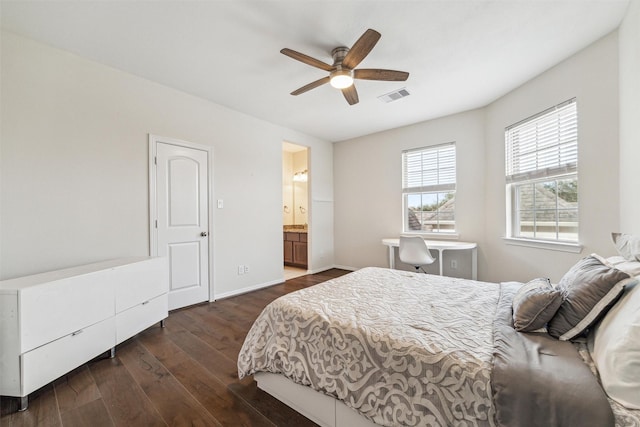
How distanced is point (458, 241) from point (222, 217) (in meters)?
3.60

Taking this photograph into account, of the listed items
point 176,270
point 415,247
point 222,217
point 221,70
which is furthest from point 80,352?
point 415,247

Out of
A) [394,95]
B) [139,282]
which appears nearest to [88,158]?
[139,282]

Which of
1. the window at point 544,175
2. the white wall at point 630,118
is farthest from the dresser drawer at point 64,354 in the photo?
the window at point 544,175

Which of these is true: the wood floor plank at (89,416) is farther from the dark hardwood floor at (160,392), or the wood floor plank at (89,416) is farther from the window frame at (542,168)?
the window frame at (542,168)

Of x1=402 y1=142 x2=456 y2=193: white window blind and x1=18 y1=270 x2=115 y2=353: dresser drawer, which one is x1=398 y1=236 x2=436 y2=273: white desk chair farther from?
x1=18 y1=270 x2=115 y2=353: dresser drawer

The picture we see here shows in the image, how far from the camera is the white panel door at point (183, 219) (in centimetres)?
304

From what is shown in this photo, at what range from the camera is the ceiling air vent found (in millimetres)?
3211

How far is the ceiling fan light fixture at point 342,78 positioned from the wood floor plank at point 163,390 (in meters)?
2.66

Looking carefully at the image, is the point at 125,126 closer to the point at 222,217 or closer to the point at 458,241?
the point at 222,217

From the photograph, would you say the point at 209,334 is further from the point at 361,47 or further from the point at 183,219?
the point at 361,47

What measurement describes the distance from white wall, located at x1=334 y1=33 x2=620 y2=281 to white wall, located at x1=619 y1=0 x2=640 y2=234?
0.34 feet

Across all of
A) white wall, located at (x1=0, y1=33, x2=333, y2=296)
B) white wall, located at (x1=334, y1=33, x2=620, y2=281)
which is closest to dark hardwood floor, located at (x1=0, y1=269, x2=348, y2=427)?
white wall, located at (x1=0, y1=33, x2=333, y2=296)

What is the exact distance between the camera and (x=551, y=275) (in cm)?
282

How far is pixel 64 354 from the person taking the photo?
1785 mm
